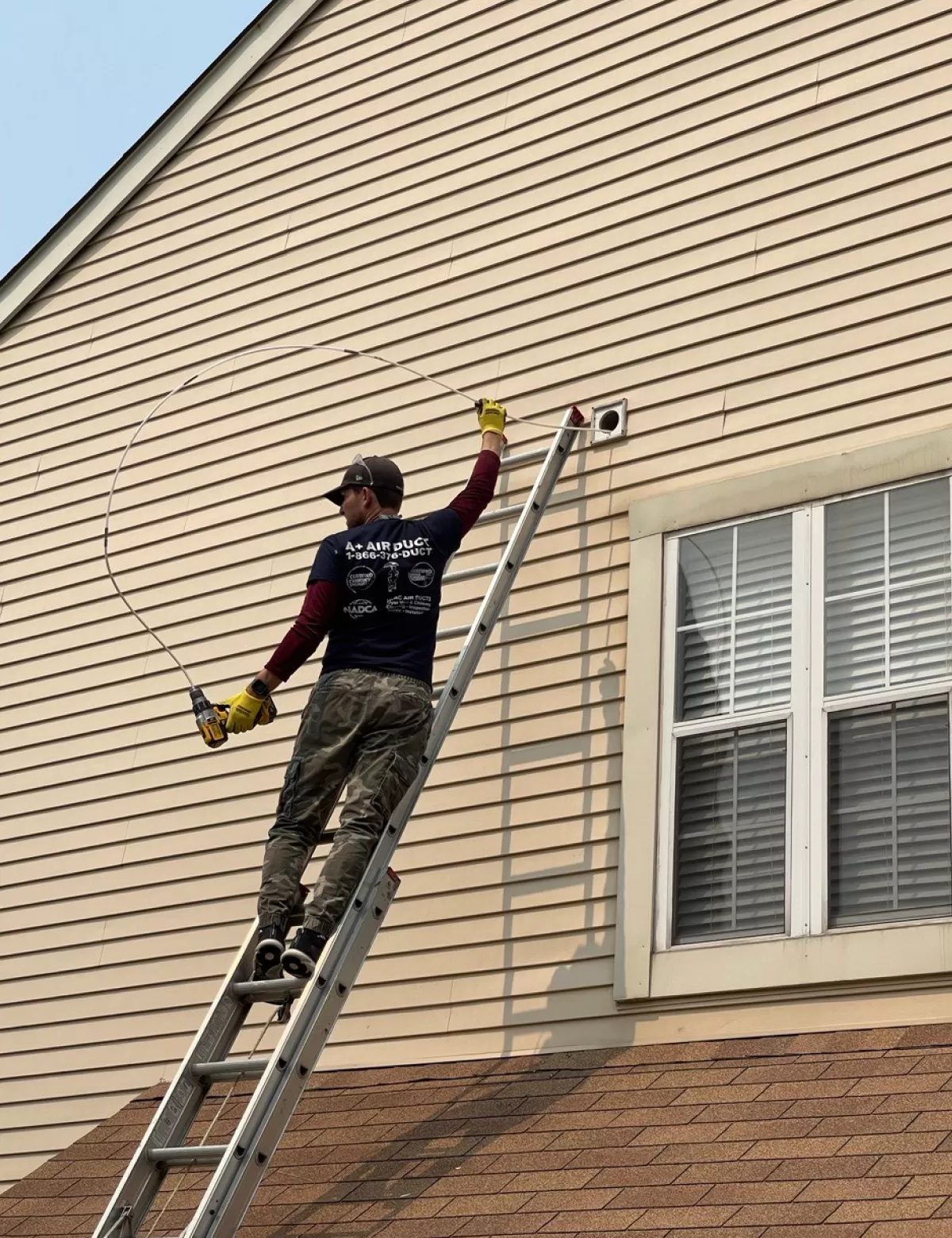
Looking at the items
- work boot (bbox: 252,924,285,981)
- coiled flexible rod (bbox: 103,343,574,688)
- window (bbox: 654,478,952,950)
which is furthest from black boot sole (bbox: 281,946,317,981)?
coiled flexible rod (bbox: 103,343,574,688)

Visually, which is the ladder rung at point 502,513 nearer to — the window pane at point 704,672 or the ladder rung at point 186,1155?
the window pane at point 704,672

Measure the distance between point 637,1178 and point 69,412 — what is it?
582 centimetres

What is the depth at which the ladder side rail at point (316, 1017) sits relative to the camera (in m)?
4.79

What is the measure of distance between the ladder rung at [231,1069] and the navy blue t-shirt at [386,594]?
1.31 meters

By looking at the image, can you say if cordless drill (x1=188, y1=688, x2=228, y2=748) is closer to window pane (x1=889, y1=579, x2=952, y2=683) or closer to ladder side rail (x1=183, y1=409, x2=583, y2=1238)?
ladder side rail (x1=183, y1=409, x2=583, y2=1238)

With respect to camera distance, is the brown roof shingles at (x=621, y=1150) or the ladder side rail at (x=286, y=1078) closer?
the brown roof shingles at (x=621, y=1150)

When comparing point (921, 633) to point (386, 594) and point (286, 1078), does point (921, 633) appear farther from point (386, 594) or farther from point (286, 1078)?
point (286, 1078)

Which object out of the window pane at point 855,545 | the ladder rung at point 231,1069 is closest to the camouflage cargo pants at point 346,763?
the ladder rung at point 231,1069

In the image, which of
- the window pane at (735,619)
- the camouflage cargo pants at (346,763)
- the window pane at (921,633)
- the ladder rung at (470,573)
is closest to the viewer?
the camouflage cargo pants at (346,763)

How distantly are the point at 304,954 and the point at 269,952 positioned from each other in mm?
203

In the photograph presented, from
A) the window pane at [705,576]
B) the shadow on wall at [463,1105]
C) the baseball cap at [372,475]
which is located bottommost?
the shadow on wall at [463,1105]

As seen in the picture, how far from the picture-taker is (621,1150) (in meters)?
5.04

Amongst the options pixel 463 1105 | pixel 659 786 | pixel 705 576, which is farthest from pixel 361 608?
pixel 463 1105

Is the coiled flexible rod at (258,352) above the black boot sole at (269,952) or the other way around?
above
